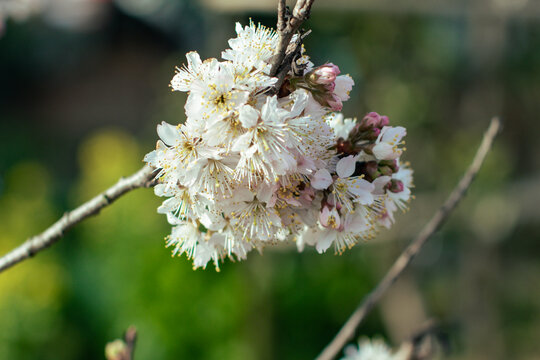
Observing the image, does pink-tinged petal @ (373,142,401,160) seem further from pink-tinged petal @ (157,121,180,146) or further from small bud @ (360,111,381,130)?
pink-tinged petal @ (157,121,180,146)

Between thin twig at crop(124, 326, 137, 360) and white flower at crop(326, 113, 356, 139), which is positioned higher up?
white flower at crop(326, 113, 356, 139)

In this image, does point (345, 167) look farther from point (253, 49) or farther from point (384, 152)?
point (253, 49)

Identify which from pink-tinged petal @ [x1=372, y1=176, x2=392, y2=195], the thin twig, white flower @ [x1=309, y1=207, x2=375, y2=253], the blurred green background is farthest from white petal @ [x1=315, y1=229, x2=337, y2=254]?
the blurred green background

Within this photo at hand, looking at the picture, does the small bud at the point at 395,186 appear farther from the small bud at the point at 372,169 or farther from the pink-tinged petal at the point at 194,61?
the pink-tinged petal at the point at 194,61

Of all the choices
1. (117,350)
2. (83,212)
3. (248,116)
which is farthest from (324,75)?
(117,350)

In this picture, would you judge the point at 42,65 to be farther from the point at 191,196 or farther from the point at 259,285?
the point at 191,196

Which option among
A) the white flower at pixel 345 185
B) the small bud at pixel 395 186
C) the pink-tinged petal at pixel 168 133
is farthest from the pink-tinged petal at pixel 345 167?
the pink-tinged petal at pixel 168 133

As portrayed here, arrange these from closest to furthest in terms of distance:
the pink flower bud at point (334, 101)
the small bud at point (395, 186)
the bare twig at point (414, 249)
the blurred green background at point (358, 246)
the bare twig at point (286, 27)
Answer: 1. the bare twig at point (286, 27)
2. the pink flower bud at point (334, 101)
3. the small bud at point (395, 186)
4. the bare twig at point (414, 249)
5. the blurred green background at point (358, 246)
